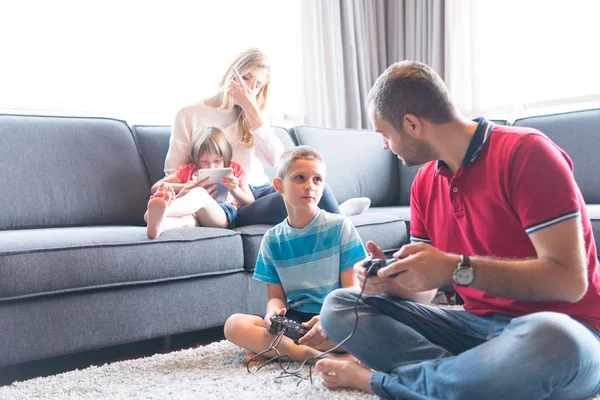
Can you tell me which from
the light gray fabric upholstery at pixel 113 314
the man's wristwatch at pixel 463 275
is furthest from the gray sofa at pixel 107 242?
the man's wristwatch at pixel 463 275

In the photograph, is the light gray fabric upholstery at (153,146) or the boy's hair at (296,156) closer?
the boy's hair at (296,156)

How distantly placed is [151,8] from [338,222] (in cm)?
203

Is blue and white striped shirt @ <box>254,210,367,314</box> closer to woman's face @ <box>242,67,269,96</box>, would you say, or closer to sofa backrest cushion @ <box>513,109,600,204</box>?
woman's face @ <box>242,67,269,96</box>

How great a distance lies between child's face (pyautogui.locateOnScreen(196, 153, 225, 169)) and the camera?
2539mm

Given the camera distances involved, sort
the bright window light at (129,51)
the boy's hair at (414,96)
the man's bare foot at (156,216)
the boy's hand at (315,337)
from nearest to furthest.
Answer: the boy's hair at (414,96) < the boy's hand at (315,337) < the man's bare foot at (156,216) < the bright window light at (129,51)

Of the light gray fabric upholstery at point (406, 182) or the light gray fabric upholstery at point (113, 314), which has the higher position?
the light gray fabric upholstery at point (113, 314)

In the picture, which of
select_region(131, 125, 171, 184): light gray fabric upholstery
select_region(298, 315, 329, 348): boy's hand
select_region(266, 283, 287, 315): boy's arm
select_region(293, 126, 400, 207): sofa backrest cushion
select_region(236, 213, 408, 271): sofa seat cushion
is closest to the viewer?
select_region(298, 315, 329, 348): boy's hand

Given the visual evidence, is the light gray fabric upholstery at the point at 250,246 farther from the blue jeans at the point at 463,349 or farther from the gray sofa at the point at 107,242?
the blue jeans at the point at 463,349

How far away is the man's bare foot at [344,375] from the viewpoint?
1.47 metres

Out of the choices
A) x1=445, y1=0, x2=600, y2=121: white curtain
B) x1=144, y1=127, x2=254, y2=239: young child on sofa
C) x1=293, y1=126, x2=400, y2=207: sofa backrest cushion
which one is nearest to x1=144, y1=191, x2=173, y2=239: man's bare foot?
x1=144, y1=127, x2=254, y2=239: young child on sofa

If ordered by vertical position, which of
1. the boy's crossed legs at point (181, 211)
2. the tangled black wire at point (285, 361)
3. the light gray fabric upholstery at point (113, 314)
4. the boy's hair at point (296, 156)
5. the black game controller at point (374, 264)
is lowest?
the tangled black wire at point (285, 361)

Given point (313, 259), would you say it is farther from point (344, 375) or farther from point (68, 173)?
point (68, 173)

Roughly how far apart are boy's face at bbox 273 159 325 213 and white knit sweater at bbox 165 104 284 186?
2.41 ft

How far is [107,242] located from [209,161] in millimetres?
745
